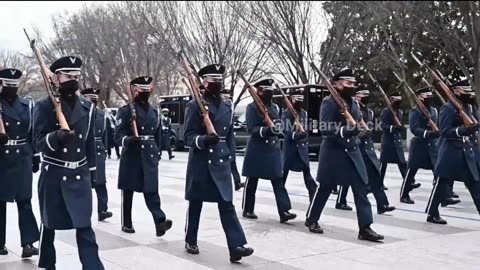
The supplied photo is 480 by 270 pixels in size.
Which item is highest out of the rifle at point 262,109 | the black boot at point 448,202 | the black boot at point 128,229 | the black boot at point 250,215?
the rifle at point 262,109

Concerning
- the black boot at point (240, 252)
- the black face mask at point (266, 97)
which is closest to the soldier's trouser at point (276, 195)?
the black face mask at point (266, 97)

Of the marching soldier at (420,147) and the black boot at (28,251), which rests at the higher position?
the marching soldier at (420,147)

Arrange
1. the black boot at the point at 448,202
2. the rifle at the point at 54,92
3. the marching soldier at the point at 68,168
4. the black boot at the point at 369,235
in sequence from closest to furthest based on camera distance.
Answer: the rifle at the point at 54,92
the marching soldier at the point at 68,168
the black boot at the point at 369,235
the black boot at the point at 448,202

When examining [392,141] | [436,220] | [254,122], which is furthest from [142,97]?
[392,141]

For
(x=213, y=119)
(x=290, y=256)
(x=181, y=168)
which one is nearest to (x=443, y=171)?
(x=290, y=256)

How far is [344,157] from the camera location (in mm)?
7504

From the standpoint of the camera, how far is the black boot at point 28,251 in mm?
6410

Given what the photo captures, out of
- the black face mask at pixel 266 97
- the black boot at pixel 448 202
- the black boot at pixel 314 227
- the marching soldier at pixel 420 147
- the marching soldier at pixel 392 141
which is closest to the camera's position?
the black boot at pixel 314 227

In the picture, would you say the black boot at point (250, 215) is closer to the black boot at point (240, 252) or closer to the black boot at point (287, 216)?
the black boot at point (287, 216)

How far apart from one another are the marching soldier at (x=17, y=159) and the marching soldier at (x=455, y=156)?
5.07 metres

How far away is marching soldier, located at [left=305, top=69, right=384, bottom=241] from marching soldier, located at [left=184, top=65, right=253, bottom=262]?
1435mm

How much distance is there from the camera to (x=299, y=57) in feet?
84.3

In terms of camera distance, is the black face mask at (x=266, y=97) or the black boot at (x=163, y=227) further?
the black face mask at (x=266, y=97)

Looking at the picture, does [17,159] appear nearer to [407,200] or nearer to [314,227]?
[314,227]
